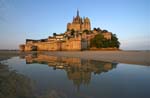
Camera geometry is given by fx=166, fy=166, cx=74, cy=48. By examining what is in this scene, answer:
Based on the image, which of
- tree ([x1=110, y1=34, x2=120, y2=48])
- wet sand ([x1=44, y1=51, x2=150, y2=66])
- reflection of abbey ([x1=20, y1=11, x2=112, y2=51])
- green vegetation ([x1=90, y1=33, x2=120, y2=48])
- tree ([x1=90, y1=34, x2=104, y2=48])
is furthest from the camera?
reflection of abbey ([x1=20, y1=11, x2=112, y2=51])

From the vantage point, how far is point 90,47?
90000 millimetres

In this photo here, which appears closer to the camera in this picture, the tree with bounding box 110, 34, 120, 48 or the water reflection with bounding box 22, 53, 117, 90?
the water reflection with bounding box 22, 53, 117, 90

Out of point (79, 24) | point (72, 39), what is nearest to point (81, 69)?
point (72, 39)

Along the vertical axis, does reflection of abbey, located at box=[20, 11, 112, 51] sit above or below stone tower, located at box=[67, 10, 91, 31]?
below

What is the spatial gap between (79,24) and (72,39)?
32.0 m

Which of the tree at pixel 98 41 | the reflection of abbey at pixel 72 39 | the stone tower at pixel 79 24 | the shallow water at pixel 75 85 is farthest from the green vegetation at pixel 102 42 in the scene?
the shallow water at pixel 75 85

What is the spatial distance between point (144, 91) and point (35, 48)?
114715 millimetres

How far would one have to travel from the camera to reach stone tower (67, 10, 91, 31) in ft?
393

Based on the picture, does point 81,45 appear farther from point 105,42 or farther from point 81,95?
point 81,95

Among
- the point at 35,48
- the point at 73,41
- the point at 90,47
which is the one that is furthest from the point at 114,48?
the point at 35,48

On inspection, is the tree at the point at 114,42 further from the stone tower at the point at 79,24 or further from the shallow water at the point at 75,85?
the shallow water at the point at 75,85

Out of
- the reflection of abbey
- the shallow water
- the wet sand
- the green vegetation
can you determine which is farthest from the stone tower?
the shallow water

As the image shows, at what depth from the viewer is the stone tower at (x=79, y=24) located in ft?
393

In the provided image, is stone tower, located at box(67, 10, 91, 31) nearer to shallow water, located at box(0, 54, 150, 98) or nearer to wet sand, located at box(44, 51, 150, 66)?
wet sand, located at box(44, 51, 150, 66)
